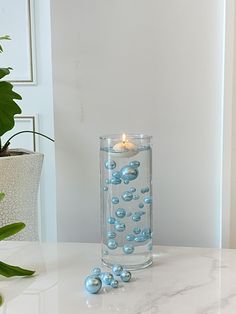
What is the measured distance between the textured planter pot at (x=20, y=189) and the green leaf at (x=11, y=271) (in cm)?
20

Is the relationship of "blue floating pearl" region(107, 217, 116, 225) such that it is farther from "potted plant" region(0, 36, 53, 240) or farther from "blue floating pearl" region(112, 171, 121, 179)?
"potted plant" region(0, 36, 53, 240)

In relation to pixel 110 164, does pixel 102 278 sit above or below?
below

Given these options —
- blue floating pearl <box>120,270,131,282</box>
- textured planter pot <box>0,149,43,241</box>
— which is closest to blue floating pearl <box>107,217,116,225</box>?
blue floating pearl <box>120,270,131,282</box>

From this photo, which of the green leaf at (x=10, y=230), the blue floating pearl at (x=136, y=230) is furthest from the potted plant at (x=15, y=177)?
the blue floating pearl at (x=136, y=230)

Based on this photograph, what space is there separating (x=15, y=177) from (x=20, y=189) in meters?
0.03

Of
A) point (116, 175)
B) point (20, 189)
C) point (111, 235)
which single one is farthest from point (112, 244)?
point (20, 189)

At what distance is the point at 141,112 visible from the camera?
105 centimetres

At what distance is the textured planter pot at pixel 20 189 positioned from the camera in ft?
3.34

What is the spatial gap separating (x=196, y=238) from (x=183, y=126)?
232mm

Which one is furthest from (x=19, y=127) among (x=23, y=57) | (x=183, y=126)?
(x=183, y=126)

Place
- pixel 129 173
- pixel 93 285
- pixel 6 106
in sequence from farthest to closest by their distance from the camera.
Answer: pixel 6 106 < pixel 129 173 < pixel 93 285

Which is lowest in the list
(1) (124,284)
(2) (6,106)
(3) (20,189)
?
(1) (124,284)

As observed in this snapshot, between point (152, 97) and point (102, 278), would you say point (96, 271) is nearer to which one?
point (102, 278)

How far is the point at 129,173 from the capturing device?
87cm
